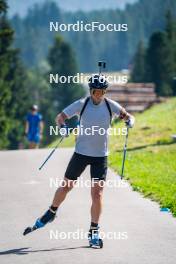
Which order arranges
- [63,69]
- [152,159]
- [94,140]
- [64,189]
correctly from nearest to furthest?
1. [94,140]
2. [64,189]
3. [152,159]
4. [63,69]

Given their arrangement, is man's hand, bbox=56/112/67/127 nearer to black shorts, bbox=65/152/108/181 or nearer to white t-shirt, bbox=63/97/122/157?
white t-shirt, bbox=63/97/122/157

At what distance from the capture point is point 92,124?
846 cm

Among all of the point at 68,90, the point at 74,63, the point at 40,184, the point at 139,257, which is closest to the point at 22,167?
the point at 40,184

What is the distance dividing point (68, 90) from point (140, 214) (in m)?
98.8

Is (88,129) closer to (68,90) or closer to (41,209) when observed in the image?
(41,209)

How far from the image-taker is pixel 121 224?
32.0 ft

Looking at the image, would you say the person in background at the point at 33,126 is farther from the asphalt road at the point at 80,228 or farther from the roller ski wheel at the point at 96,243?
the roller ski wheel at the point at 96,243

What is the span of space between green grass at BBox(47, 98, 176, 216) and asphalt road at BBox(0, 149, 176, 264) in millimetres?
317

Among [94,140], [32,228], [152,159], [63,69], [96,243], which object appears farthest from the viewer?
[63,69]

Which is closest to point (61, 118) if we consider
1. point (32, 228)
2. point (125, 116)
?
point (125, 116)

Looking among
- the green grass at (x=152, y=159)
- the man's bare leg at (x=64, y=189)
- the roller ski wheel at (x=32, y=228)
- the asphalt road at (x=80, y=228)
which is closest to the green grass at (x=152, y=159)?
the green grass at (x=152, y=159)

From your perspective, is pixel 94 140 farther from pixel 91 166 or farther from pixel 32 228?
pixel 32 228

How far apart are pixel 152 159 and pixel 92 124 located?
8800 millimetres

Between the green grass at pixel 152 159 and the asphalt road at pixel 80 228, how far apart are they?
318mm
